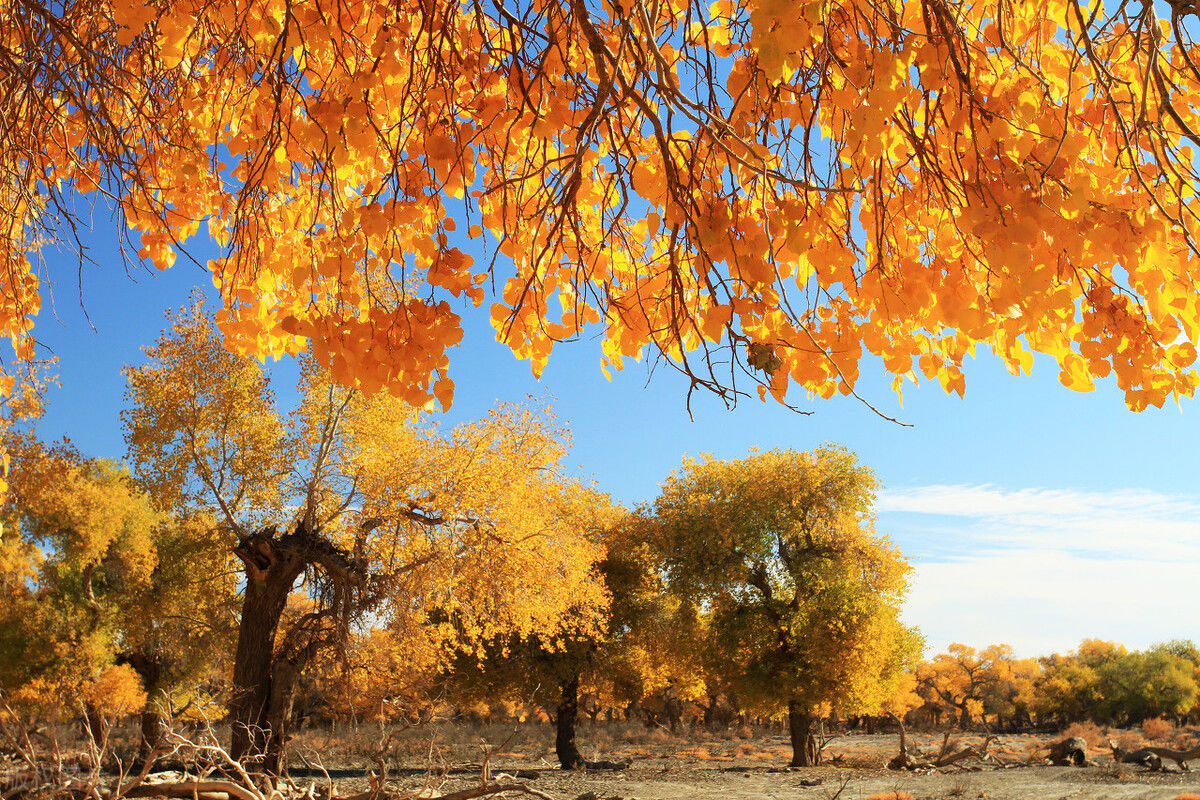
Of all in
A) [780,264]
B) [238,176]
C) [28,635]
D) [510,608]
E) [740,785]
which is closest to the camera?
[780,264]

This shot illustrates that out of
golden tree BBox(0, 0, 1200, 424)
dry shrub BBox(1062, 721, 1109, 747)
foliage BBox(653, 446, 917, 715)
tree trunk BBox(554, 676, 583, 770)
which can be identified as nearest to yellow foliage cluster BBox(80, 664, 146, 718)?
tree trunk BBox(554, 676, 583, 770)

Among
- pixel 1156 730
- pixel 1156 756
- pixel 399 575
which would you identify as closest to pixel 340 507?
pixel 399 575

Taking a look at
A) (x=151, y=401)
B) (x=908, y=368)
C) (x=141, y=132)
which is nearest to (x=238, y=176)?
(x=141, y=132)

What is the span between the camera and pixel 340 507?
11.1 meters

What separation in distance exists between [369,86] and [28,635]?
18.8m

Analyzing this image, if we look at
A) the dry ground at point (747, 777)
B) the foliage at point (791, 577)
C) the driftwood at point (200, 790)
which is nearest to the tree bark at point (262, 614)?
the dry ground at point (747, 777)

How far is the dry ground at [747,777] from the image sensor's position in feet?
36.5

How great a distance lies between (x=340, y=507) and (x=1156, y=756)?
55.1ft

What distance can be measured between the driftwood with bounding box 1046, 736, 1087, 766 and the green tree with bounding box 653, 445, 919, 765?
4.25 meters

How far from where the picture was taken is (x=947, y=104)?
6.42 feet

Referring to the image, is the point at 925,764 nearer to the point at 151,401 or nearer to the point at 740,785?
the point at 740,785

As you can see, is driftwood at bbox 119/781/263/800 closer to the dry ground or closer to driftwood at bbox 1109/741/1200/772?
the dry ground

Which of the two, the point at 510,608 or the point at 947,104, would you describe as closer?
the point at 947,104

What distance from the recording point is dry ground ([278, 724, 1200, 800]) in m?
11.1
